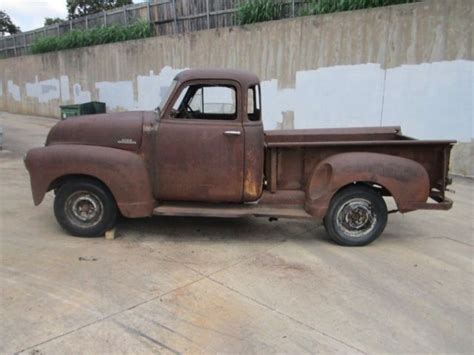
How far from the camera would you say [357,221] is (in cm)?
500

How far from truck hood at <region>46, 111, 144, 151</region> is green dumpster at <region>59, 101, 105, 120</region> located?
10.2m

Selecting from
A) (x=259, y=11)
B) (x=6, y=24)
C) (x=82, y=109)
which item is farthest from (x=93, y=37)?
(x=6, y=24)

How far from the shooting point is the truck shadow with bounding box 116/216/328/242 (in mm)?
5270

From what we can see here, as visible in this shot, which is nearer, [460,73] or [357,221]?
[357,221]

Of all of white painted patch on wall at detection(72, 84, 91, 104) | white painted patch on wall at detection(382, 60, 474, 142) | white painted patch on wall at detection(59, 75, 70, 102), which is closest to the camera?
white painted patch on wall at detection(382, 60, 474, 142)

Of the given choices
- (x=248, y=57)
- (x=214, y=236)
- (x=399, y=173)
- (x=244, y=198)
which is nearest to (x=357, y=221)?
(x=399, y=173)

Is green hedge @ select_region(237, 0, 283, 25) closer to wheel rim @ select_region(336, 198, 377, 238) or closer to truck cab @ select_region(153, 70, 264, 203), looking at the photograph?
truck cab @ select_region(153, 70, 264, 203)

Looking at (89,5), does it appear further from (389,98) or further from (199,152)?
(199,152)

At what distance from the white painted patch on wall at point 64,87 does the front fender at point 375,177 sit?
1678 cm

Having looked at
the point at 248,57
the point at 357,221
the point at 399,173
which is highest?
the point at 248,57

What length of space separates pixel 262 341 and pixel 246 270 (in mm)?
1216

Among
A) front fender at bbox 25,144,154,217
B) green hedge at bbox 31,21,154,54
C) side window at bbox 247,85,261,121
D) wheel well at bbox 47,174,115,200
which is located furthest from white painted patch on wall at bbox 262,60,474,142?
green hedge at bbox 31,21,154,54

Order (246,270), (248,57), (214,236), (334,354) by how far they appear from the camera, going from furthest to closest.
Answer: (248,57), (214,236), (246,270), (334,354)

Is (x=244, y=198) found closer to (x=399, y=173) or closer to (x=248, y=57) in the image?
(x=399, y=173)
